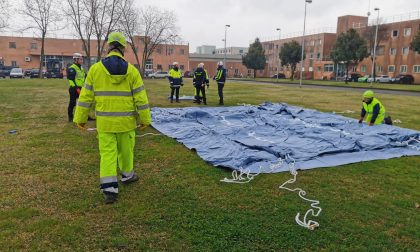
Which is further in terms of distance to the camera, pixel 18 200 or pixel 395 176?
pixel 395 176

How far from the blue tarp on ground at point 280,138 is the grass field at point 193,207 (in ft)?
1.30

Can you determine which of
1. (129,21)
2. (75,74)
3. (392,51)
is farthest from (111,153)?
(392,51)

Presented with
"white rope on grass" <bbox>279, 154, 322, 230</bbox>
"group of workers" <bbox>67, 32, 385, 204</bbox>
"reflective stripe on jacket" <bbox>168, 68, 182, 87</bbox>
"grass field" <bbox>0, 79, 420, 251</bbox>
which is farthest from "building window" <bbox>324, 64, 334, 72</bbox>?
"group of workers" <bbox>67, 32, 385, 204</bbox>

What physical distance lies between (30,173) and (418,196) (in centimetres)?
558

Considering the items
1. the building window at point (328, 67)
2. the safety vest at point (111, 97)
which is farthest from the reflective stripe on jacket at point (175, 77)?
the building window at point (328, 67)

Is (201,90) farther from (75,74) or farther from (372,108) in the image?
(372,108)

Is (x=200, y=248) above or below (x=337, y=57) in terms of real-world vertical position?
below

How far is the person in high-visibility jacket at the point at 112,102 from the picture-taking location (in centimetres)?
425

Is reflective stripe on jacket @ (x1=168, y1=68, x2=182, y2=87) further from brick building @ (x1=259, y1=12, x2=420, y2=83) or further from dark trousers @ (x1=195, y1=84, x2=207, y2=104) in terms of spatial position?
brick building @ (x1=259, y1=12, x2=420, y2=83)

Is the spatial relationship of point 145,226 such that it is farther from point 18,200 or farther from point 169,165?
point 169,165

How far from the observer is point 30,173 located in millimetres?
5180

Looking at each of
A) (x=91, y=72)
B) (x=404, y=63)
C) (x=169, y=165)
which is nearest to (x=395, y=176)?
(x=169, y=165)

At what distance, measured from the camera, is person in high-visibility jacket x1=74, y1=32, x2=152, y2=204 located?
425 centimetres

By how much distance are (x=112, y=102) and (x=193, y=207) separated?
1.65m
